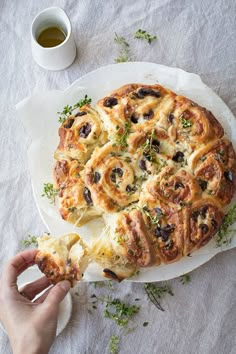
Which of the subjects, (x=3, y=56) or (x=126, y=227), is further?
(x=3, y=56)

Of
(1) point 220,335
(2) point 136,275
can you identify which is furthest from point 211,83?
(1) point 220,335

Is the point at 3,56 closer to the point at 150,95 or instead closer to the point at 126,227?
the point at 150,95


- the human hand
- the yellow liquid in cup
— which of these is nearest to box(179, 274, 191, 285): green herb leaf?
the human hand

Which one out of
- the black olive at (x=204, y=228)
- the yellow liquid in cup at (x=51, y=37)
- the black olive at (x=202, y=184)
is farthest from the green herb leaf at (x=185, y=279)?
the yellow liquid in cup at (x=51, y=37)

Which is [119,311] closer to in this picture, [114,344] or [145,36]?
[114,344]

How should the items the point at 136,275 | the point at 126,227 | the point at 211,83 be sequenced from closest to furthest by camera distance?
the point at 126,227
the point at 136,275
the point at 211,83

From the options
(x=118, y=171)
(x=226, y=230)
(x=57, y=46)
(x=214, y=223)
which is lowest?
(x=226, y=230)

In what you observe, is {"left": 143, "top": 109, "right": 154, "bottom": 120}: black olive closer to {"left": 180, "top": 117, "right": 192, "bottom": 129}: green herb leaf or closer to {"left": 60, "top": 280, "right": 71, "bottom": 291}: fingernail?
{"left": 180, "top": 117, "right": 192, "bottom": 129}: green herb leaf

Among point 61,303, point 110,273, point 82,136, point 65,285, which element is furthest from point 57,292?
point 82,136
